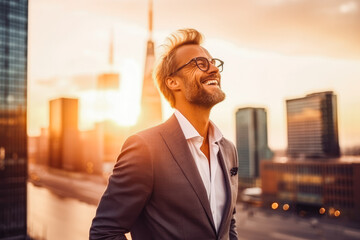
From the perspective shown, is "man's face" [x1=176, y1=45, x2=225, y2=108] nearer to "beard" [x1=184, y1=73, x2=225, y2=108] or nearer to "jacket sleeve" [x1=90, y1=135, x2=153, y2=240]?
"beard" [x1=184, y1=73, x2=225, y2=108]

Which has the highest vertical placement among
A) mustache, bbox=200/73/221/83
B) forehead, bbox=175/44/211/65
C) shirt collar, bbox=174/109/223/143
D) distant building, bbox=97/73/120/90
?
distant building, bbox=97/73/120/90

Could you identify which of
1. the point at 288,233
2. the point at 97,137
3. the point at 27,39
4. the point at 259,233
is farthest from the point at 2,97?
the point at 97,137

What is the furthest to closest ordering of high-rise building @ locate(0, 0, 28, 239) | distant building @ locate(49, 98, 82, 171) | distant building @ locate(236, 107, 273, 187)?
distant building @ locate(236, 107, 273, 187), distant building @ locate(49, 98, 82, 171), high-rise building @ locate(0, 0, 28, 239)

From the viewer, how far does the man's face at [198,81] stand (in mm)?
1915

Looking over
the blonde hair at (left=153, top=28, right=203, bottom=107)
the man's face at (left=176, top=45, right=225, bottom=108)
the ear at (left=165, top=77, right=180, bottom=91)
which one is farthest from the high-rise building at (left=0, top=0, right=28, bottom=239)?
the man's face at (left=176, top=45, right=225, bottom=108)

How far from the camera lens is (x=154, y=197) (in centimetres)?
171

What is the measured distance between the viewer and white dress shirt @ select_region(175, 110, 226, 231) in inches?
74.8

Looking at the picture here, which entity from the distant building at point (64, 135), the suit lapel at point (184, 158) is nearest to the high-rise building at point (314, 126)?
the distant building at point (64, 135)

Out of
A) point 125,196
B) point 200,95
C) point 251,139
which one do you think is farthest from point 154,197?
point 251,139

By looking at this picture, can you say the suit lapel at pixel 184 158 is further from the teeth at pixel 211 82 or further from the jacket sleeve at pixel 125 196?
the teeth at pixel 211 82

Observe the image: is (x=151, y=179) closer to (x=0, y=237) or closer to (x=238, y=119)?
(x=0, y=237)

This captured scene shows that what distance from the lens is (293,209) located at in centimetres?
8294

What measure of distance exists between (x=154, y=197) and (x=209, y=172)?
1.37 feet

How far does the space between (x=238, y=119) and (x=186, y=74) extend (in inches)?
7144
